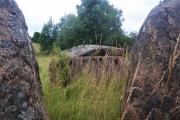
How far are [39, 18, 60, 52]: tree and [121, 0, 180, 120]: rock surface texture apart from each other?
103 ft

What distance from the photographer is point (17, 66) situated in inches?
84.9

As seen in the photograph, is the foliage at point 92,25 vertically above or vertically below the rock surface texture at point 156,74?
above

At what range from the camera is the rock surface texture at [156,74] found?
331cm

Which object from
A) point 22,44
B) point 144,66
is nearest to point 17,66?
point 22,44

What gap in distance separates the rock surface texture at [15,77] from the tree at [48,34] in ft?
107

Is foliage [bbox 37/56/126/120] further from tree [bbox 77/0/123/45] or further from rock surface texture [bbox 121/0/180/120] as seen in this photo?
tree [bbox 77/0/123/45]

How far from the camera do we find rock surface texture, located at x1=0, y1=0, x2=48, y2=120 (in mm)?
1999

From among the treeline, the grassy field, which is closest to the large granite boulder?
the grassy field

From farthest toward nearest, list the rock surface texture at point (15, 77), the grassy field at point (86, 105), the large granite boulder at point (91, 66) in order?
the large granite boulder at point (91, 66) < the grassy field at point (86, 105) < the rock surface texture at point (15, 77)

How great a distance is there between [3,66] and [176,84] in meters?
2.02

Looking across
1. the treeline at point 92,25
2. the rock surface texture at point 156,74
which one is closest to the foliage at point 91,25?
the treeline at point 92,25

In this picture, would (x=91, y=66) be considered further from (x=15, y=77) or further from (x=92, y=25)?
(x=92, y=25)

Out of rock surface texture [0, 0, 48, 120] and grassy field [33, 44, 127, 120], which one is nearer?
rock surface texture [0, 0, 48, 120]

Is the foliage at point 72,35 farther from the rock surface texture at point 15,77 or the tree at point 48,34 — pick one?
the rock surface texture at point 15,77
